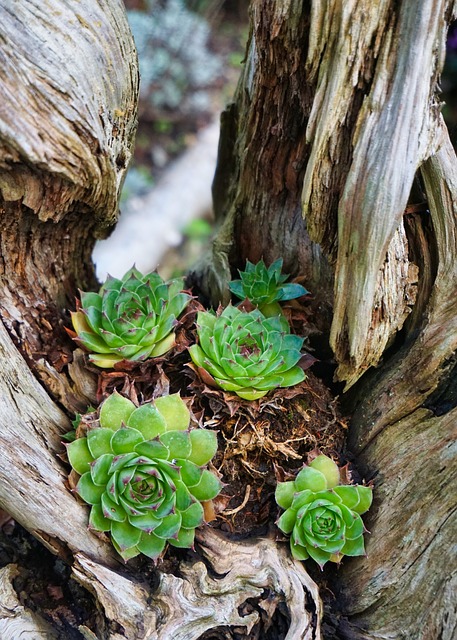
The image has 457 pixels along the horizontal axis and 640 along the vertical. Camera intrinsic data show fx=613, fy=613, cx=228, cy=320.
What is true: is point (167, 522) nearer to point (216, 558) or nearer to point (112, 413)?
point (216, 558)

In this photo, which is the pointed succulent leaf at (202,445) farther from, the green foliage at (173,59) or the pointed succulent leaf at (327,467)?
the green foliage at (173,59)

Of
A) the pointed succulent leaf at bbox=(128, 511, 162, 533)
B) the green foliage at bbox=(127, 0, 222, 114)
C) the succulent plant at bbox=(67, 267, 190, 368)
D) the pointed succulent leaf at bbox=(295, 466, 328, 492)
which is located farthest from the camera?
the green foliage at bbox=(127, 0, 222, 114)

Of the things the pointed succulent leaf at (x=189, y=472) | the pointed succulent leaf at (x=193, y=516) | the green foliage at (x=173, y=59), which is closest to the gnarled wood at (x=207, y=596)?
the pointed succulent leaf at (x=193, y=516)

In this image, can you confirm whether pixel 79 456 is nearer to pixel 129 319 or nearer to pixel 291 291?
pixel 129 319

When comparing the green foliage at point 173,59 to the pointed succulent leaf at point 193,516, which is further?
the green foliage at point 173,59

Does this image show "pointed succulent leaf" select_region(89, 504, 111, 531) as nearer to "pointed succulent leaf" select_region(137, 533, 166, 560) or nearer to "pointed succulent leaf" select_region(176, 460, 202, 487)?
"pointed succulent leaf" select_region(137, 533, 166, 560)

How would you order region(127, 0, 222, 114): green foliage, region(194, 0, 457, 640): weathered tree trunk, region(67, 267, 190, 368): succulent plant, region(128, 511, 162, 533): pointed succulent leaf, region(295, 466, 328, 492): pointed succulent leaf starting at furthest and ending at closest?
region(127, 0, 222, 114): green foliage
region(67, 267, 190, 368): succulent plant
region(295, 466, 328, 492): pointed succulent leaf
region(128, 511, 162, 533): pointed succulent leaf
region(194, 0, 457, 640): weathered tree trunk

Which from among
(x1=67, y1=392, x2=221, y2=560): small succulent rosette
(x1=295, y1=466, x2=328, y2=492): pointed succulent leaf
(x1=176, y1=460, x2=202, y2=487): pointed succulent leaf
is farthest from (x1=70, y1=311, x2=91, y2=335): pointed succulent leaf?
(x1=295, y1=466, x2=328, y2=492): pointed succulent leaf
